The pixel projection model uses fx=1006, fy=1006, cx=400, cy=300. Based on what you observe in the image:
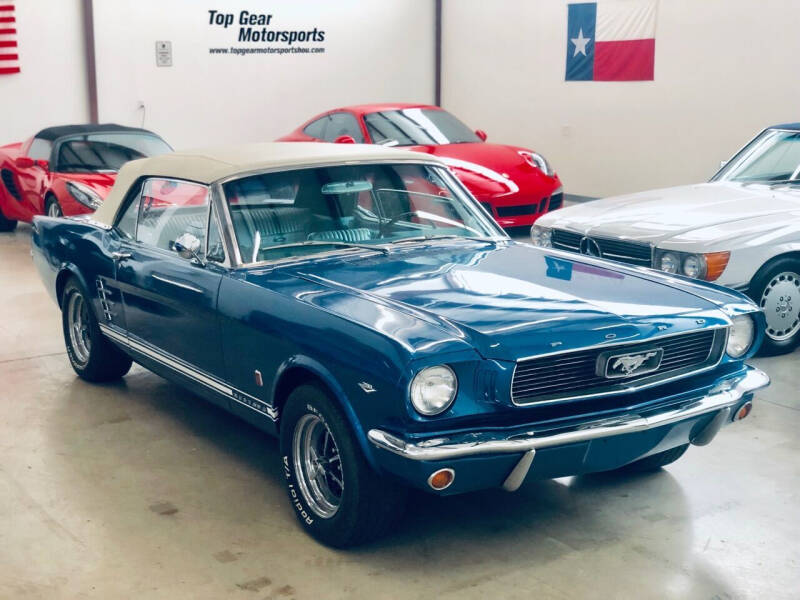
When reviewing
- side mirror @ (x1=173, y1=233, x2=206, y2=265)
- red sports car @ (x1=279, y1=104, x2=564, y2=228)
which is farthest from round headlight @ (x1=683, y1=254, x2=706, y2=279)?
red sports car @ (x1=279, y1=104, x2=564, y2=228)

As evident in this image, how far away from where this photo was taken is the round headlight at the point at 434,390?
3.06 m

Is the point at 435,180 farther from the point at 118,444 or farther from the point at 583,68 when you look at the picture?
the point at 583,68

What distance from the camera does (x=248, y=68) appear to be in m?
15.4

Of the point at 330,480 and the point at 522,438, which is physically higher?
the point at 522,438

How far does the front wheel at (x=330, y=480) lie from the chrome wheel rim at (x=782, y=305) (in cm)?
332

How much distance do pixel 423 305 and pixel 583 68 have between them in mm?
10578

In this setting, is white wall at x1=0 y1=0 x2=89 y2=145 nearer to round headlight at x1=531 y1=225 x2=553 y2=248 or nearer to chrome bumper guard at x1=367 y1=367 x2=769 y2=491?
A: round headlight at x1=531 y1=225 x2=553 y2=248

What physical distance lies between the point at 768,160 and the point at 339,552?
15.0ft

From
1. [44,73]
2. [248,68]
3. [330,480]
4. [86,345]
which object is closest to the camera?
[330,480]

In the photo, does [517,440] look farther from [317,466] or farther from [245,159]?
[245,159]

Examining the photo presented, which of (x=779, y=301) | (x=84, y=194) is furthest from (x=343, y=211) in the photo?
(x=84, y=194)

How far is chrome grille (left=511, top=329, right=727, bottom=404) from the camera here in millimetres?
3188

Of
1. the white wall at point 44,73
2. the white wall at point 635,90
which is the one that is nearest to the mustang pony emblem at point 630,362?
the white wall at point 635,90

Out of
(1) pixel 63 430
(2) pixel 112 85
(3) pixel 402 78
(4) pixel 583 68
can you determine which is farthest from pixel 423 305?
(3) pixel 402 78
